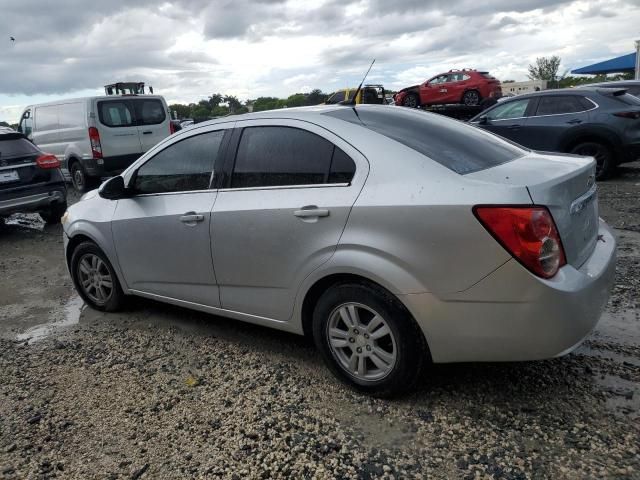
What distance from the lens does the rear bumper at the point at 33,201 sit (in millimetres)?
7676

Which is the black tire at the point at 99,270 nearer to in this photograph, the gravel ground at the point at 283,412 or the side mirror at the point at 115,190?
the gravel ground at the point at 283,412

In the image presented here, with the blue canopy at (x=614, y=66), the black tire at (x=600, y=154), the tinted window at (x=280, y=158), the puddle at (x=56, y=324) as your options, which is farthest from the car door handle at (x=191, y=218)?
the blue canopy at (x=614, y=66)

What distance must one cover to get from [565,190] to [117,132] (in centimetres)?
1069

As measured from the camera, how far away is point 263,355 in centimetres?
→ 371

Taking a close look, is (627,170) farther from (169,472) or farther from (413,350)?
(169,472)

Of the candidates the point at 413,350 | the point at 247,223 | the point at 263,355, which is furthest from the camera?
the point at 263,355

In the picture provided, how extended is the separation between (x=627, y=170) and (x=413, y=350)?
9378mm

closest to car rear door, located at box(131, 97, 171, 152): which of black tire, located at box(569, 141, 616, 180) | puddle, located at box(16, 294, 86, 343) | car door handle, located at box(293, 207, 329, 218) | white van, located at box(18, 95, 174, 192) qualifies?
white van, located at box(18, 95, 174, 192)

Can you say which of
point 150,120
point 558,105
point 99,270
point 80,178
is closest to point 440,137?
point 99,270

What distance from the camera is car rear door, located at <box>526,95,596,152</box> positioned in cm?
911

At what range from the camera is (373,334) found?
2.88m

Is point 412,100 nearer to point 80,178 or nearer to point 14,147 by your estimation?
point 80,178

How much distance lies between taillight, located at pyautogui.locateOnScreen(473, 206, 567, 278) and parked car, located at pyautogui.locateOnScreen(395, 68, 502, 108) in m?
16.3

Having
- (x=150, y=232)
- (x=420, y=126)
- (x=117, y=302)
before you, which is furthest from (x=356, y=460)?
(x=117, y=302)
